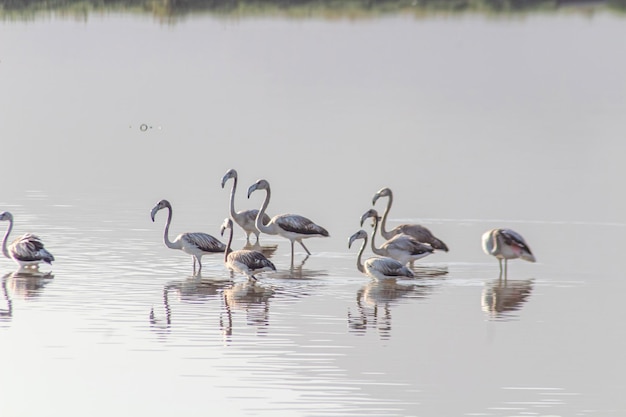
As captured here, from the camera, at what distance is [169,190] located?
78.1 ft

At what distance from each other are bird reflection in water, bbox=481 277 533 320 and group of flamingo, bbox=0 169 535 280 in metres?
0.49

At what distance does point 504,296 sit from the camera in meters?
16.9

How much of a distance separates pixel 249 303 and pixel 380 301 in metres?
1.33

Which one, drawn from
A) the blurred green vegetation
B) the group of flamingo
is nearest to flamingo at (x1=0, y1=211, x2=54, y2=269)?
the group of flamingo

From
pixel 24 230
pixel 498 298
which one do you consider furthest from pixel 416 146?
pixel 498 298

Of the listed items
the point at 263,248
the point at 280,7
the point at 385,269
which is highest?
the point at 280,7

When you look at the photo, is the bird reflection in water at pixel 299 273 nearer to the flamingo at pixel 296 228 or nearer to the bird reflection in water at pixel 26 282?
the flamingo at pixel 296 228

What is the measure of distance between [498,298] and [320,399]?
489 cm

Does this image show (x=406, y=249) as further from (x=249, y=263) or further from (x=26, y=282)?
(x=26, y=282)

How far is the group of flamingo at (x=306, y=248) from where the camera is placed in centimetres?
1748

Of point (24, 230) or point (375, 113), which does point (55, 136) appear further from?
point (24, 230)

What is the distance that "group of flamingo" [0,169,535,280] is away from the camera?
17.5 m

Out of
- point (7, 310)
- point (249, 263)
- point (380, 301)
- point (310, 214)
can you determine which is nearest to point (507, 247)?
point (380, 301)

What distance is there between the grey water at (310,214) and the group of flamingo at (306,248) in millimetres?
213
